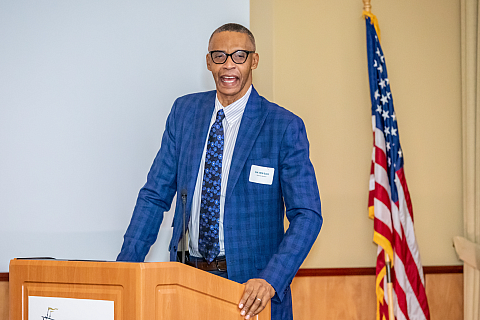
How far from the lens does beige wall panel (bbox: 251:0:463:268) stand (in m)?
3.07

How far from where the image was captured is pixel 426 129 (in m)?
3.18

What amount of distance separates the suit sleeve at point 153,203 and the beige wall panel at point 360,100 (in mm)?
1175

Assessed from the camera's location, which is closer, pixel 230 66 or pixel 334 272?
pixel 230 66

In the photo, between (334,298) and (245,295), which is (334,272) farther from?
(245,295)

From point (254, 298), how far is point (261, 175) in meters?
0.69

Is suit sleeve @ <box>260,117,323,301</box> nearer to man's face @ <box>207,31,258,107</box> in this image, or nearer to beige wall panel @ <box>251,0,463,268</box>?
man's face @ <box>207,31,258,107</box>

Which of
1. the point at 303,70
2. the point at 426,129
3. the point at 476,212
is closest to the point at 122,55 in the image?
the point at 303,70

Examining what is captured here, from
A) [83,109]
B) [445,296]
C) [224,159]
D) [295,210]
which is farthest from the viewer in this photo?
[445,296]

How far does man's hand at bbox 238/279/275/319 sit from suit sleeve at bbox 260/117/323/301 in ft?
0.40

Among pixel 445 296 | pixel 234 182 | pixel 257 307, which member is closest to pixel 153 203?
pixel 234 182

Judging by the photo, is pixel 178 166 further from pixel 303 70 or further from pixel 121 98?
pixel 303 70

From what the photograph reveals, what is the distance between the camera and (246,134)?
200cm

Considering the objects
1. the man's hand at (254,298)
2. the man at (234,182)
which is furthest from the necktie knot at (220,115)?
the man's hand at (254,298)

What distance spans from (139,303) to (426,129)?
2573mm
